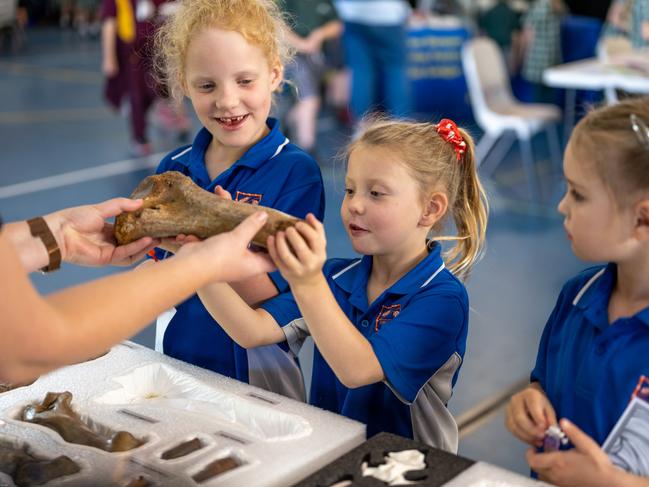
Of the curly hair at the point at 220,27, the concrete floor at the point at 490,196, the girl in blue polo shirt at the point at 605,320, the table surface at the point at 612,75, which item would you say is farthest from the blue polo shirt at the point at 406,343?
the table surface at the point at 612,75

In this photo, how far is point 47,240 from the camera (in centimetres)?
155

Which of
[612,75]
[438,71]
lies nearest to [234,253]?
[612,75]

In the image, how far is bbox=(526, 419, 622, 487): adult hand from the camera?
1.33 meters

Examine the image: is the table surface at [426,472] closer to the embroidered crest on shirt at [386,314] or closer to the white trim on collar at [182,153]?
the embroidered crest on shirt at [386,314]

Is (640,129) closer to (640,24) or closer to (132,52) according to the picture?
(640,24)

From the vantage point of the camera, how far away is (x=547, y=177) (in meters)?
6.20

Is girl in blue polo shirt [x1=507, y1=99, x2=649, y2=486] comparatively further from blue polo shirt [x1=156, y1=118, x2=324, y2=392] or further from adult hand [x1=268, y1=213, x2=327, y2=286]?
blue polo shirt [x1=156, y1=118, x2=324, y2=392]

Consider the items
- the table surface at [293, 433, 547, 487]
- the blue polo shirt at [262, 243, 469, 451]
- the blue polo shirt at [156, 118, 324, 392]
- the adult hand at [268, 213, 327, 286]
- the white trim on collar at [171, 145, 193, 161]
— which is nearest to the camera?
the table surface at [293, 433, 547, 487]

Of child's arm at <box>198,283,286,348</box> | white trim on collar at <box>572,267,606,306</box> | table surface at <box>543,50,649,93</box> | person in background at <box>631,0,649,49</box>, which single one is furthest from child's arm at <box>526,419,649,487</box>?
person in background at <box>631,0,649,49</box>

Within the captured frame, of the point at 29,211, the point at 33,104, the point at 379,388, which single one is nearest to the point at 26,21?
the point at 33,104

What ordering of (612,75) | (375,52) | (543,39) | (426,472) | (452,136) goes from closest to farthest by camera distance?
(426,472) → (452,136) → (612,75) → (375,52) → (543,39)

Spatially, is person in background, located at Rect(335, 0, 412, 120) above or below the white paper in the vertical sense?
above

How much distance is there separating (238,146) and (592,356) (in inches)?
36.4

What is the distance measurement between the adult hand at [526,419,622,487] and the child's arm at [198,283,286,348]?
608 millimetres
